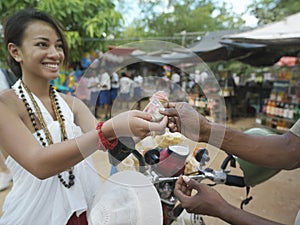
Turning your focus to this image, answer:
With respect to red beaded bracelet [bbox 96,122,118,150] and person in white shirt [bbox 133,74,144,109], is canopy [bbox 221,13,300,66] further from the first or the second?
red beaded bracelet [bbox 96,122,118,150]

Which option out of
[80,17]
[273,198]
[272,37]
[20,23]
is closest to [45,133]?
[20,23]

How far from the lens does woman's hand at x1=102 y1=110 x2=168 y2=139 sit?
69 centimetres

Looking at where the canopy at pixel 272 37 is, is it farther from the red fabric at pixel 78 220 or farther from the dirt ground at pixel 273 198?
the red fabric at pixel 78 220

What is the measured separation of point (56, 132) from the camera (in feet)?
3.10

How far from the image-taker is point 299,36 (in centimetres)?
372

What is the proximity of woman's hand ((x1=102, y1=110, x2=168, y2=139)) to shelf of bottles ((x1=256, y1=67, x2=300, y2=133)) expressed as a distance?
4956 mm

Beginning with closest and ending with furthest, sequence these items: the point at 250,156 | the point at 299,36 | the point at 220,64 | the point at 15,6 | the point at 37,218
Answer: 1. the point at 37,218
2. the point at 250,156
3. the point at 299,36
4. the point at 15,6
5. the point at 220,64

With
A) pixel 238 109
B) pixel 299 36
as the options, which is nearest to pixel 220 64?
pixel 238 109

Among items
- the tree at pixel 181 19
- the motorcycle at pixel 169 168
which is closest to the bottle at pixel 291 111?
the motorcycle at pixel 169 168

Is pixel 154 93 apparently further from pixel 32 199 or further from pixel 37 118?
pixel 32 199

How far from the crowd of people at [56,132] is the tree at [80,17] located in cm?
372

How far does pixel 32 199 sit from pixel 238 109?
22.7 ft

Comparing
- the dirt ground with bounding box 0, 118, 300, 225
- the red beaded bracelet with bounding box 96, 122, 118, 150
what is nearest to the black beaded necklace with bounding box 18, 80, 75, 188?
the red beaded bracelet with bounding box 96, 122, 118, 150

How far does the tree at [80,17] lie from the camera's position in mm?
4402
